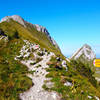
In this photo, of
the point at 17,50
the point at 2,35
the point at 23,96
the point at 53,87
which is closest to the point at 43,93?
the point at 53,87

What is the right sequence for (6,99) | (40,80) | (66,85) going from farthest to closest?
(40,80)
(66,85)
(6,99)

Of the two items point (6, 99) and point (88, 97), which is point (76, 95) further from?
point (6, 99)

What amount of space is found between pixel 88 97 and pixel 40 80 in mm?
7111

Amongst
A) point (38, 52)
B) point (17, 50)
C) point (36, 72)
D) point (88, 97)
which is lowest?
point (88, 97)

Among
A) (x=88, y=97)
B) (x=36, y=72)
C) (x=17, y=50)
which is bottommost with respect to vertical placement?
(x=88, y=97)

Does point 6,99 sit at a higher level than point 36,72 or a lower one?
lower

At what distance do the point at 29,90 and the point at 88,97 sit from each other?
23.6 feet

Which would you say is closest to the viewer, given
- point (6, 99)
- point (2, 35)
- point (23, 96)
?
point (6, 99)

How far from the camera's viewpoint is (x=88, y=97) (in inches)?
442

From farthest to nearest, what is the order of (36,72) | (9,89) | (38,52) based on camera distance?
(38,52) < (36,72) < (9,89)

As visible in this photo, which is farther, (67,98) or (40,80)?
(40,80)

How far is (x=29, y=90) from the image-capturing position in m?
12.3

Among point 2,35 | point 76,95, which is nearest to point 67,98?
point 76,95

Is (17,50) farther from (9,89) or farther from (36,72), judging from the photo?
(9,89)
